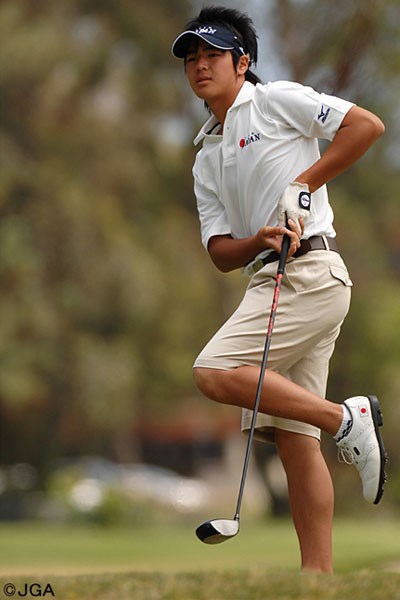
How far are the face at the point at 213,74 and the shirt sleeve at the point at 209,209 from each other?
13.2 inches

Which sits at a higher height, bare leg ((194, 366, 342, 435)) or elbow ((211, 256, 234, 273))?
elbow ((211, 256, 234, 273))

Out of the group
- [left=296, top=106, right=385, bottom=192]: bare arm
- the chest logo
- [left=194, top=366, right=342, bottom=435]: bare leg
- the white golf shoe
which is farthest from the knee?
the chest logo

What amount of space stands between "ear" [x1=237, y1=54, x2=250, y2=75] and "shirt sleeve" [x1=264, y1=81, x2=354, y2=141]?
0.77 ft

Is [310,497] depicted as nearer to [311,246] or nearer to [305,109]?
[311,246]

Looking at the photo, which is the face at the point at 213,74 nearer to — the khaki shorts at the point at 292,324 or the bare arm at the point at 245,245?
the bare arm at the point at 245,245

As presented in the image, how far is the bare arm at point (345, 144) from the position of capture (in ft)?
18.1

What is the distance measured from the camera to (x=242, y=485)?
5.35m

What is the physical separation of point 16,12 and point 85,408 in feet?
29.1

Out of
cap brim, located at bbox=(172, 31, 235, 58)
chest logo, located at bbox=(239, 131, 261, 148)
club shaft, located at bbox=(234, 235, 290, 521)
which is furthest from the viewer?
cap brim, located at bbox=(172, 31, 235, 58)

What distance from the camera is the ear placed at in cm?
582

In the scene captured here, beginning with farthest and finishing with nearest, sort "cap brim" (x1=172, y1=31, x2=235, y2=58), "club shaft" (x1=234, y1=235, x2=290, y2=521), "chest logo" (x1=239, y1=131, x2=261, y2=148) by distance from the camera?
"cap brim" (x1=172, y1=31, x2=235, y2=58) → "chest logo" (x1=239, y1=131, x2=261, y2=148) → "club shaft" (x1=234, y1=235, x2=290, y2=521)

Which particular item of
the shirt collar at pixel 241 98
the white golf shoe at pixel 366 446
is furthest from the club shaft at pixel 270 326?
the shirt collar at pixel 241 98

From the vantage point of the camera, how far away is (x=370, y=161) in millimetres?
26062

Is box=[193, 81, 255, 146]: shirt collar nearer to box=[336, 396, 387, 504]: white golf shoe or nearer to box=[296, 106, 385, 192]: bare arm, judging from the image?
box=[296, 106, 385, 192]: bare arm
